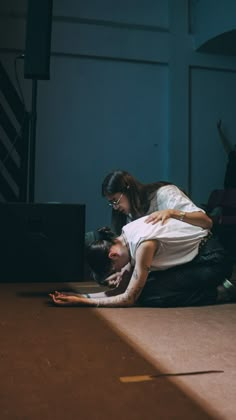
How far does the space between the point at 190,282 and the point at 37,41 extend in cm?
158

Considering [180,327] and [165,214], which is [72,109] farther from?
[180,327]

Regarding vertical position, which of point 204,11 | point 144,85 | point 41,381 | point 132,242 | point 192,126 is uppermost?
point 204,11

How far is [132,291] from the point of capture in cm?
148

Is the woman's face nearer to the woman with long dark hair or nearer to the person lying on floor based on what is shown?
the woman with long dark hair

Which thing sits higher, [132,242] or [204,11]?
[204,11]

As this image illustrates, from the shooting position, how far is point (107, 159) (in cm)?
343

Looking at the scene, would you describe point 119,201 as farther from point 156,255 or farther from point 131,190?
point 156,255

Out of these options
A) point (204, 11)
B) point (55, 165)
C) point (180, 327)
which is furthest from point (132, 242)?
point (204, 11)

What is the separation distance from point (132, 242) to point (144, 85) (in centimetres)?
231

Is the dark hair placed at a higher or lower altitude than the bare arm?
lower

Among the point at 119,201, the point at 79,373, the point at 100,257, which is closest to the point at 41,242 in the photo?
the point at 119,201

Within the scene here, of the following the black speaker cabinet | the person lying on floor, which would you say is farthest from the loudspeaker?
the person lying on floor

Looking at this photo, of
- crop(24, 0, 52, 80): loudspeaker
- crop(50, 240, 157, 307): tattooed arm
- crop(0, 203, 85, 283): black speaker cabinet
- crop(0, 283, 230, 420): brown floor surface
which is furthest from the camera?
crop(24, 0, 52, 80): loudspeaker

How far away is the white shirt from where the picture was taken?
1.48 metres
